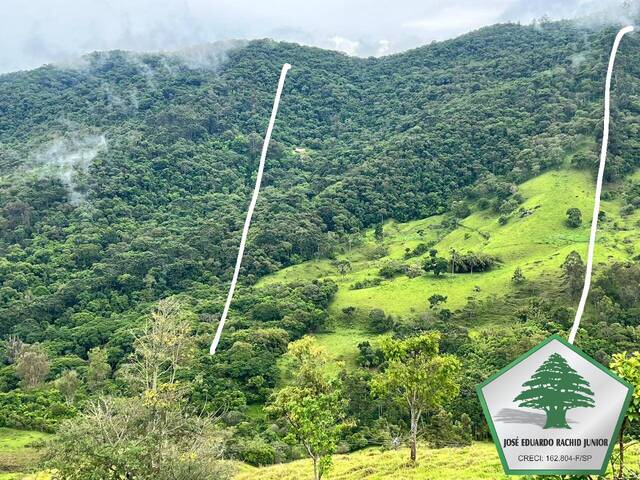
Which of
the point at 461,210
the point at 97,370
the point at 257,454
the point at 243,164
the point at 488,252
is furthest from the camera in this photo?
the point at 243,164

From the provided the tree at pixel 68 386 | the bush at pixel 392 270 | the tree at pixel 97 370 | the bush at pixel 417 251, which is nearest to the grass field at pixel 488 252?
the bush at pixel 417 251

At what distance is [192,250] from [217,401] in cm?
4272

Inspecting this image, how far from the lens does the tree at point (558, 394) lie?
164 inches

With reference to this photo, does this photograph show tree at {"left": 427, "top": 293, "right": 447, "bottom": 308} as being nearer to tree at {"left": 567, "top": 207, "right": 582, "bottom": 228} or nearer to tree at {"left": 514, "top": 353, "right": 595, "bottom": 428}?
tree at {"left": 567, "top": 207, "right": 582, "bottom": 228}

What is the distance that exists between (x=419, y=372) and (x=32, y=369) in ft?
140

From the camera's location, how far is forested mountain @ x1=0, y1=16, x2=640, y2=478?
68312 mm

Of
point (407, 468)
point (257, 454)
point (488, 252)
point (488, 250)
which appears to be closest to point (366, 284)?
point (488, 252)

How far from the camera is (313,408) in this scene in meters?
21.8

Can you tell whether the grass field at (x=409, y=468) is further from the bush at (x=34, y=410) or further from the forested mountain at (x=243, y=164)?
the bush at (x=34, y=410)

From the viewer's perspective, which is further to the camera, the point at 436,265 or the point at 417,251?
the point at 417,251

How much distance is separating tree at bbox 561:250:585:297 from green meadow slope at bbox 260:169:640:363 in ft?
5.46

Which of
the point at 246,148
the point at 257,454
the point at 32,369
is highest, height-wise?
the point at 246,148

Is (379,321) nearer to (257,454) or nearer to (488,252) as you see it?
(488,252)

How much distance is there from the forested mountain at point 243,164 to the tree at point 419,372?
46.5 feet
